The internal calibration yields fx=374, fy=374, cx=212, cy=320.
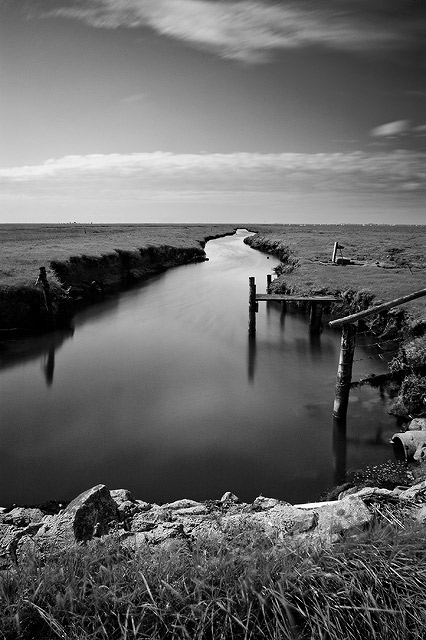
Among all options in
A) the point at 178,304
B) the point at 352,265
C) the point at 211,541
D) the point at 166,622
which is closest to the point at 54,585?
the point at 166,622

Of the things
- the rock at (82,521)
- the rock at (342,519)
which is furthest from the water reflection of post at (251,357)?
the rock at (342,519)

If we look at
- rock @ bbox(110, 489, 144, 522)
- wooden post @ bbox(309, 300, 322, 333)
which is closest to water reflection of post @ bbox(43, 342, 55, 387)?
rock @ bbox(110, 489, 144, 522)

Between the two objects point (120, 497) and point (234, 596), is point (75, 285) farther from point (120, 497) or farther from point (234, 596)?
point (234, 596)

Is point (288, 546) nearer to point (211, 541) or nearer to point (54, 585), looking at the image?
point (211, 541)

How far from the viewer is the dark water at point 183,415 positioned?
11.0 meters

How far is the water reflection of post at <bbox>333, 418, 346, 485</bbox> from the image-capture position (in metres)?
11.1

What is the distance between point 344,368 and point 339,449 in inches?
108

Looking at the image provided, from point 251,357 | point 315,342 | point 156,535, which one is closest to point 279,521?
point 156,535

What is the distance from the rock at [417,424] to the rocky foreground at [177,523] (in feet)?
18.9

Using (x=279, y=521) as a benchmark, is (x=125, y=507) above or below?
below

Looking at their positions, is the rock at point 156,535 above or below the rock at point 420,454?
above

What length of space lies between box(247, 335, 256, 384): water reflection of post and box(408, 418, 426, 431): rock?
7.27 meters

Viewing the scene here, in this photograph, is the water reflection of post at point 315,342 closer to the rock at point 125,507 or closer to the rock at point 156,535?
the rock at point 125,507

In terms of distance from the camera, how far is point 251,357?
21.2m
